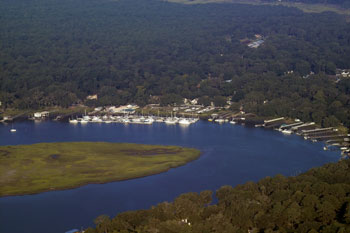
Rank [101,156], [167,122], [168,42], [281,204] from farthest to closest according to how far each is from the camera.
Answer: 1. [168,42]
2. [167,122]
3. [101,156]
4. [281,204]

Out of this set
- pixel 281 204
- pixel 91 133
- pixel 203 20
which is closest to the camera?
pixel 281 204

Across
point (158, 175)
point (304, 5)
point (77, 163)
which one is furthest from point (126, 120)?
point (304, 5)

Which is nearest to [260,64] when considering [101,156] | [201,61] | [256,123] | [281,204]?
[201,61]

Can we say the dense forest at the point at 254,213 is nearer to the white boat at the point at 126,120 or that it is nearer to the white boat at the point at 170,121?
the white boat at the point at 170,121


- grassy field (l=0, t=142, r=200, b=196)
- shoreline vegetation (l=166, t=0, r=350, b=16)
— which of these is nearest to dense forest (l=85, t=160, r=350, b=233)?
grassy field (l=0, t=142, r=200, b=196)

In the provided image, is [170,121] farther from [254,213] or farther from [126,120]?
[254,213]

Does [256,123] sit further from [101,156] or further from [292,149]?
[101,156]
